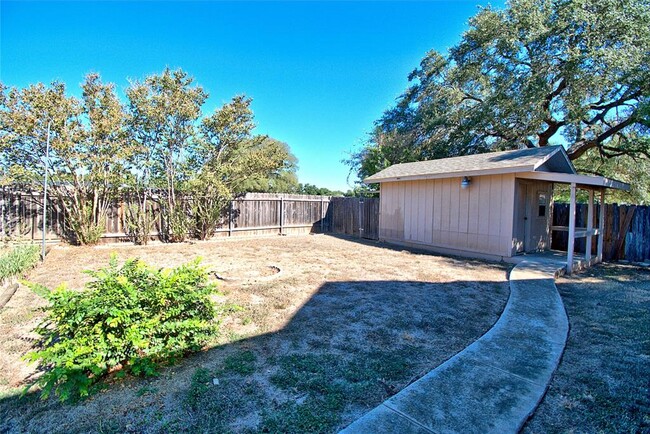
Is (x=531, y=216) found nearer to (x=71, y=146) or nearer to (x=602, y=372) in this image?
(x=602, y=372)

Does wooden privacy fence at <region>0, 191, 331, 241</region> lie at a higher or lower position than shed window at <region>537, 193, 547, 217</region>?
lower

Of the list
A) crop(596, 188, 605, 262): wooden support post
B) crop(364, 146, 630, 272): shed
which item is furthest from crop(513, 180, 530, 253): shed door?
crop(596, 188, 605, 262): wooden support post

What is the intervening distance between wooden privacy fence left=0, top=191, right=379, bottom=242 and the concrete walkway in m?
9.10

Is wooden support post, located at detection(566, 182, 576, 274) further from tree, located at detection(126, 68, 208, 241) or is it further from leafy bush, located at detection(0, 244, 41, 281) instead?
leafy bush, located at detection(0, 244, 41, 281)

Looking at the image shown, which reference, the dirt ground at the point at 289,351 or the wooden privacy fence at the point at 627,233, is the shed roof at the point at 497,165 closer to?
the wooden privacy fence at the point at 627,233

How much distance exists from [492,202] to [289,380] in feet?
24.6

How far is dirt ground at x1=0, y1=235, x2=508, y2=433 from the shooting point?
2053mm

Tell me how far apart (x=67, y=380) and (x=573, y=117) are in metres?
14.6

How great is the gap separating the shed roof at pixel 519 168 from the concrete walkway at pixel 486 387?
420 cm

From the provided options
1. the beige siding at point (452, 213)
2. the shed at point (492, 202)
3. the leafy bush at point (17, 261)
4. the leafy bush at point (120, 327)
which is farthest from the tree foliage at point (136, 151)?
the leafy bush at point (120, 327)

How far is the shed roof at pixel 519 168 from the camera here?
22.2 ft

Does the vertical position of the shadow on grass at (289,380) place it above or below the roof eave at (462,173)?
below

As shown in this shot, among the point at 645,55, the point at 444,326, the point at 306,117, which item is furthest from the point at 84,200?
the point at 645,55

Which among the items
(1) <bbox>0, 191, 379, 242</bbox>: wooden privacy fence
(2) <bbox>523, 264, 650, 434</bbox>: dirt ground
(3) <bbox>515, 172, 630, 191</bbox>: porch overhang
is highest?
(3) <bbox>515, 172, 630, 191</bbox>: porch overhang
